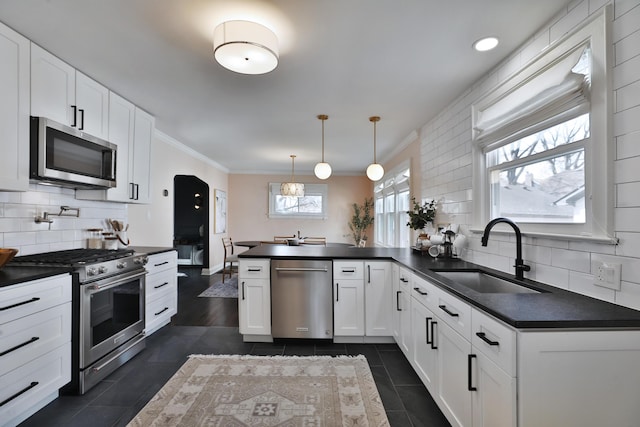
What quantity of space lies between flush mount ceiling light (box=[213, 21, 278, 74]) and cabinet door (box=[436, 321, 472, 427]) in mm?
1997

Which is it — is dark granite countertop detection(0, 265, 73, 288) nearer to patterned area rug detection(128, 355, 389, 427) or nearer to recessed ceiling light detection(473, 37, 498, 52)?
patterned area rug detection(128, 355, 389, 427)

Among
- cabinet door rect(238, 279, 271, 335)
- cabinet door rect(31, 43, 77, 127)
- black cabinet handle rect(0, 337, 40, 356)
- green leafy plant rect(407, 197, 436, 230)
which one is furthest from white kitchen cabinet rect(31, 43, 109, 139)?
green leafy plant rect(407, 197, 436, 230)

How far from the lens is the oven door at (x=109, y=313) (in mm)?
2145

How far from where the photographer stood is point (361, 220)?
7.82m

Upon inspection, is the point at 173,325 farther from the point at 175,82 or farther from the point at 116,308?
the point at 175,82

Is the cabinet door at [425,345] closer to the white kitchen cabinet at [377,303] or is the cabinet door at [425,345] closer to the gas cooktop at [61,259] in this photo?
the white kitchen cabinet at [377,303]

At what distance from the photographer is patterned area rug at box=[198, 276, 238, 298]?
480cm

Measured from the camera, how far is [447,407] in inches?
68.2

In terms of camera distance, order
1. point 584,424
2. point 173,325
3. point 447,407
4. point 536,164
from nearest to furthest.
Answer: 1. point 584,424
2. point 447,407
3. point 536,164
4. point 173,325

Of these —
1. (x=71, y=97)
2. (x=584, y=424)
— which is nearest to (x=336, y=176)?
(x=71, y=97)

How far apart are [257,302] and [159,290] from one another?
1.12m

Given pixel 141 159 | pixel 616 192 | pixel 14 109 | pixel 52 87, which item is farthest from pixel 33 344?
pixel 616 192

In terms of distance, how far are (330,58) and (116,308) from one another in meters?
2.65

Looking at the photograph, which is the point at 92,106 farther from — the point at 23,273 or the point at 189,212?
the point at 189,212
